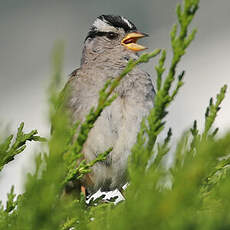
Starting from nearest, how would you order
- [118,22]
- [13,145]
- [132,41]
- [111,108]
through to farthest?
1. [13,145]
2. [111,108]
3. [132,41]
4. [118,22]

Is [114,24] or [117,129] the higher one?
[114,24]

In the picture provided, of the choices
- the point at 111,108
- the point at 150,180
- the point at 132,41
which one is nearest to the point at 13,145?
the point at 150,180

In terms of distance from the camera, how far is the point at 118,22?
284 cm

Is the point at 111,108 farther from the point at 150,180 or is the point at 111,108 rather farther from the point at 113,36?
the point at 150,180

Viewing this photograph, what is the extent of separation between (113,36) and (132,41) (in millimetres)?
140

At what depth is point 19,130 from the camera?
117cm

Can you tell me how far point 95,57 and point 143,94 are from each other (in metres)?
0.56

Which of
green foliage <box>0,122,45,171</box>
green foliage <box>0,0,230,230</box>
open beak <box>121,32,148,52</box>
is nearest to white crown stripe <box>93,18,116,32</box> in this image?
open beak <box>121,32,148,52</box>

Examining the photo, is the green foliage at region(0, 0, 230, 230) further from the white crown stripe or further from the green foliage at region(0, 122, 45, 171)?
the white crown stripe

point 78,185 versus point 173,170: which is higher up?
point 78,185

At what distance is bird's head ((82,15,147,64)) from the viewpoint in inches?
104

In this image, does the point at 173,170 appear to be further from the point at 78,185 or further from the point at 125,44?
the point at 125,44

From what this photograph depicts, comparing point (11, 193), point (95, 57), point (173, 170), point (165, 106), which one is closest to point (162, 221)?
point (173, 170)

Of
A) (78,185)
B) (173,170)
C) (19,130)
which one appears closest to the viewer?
(173,170)
